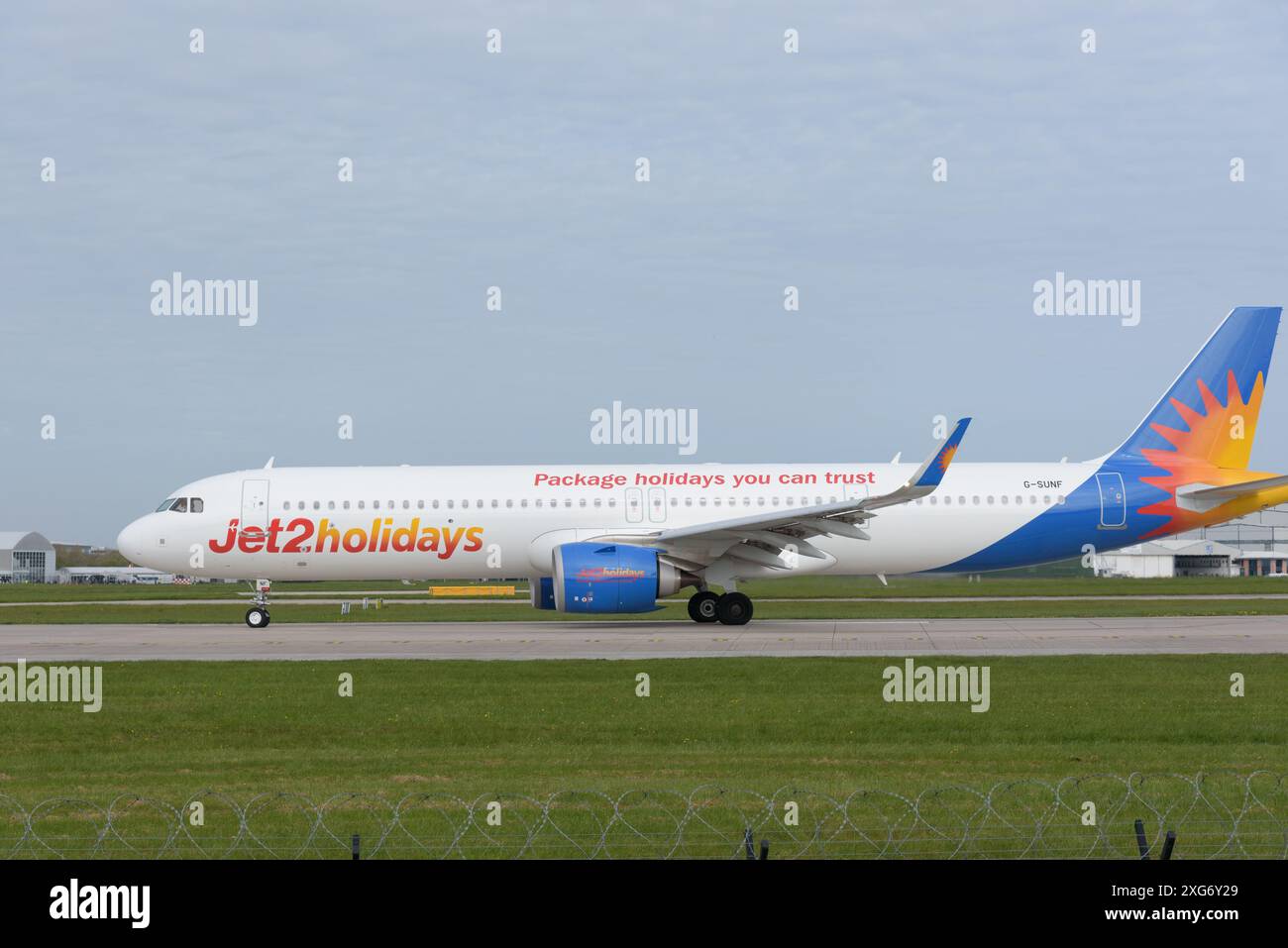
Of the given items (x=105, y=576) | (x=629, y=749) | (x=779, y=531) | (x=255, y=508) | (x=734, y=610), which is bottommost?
(x=105, y=576)

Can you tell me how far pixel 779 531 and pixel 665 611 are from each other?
8.84 m

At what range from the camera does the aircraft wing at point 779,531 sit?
3008 cm

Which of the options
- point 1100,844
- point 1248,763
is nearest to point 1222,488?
point 1248,763

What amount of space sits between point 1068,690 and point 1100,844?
9857mm

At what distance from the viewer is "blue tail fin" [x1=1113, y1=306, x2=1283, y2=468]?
36.8 m

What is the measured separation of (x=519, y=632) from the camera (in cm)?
3206

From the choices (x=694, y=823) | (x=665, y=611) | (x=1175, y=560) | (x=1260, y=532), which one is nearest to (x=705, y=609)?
(x=665, y=611)

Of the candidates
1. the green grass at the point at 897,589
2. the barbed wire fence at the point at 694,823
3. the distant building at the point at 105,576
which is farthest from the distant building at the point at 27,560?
the barbed wire fence at the point at 694,823

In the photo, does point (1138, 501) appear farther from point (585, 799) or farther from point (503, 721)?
point (585, 799)

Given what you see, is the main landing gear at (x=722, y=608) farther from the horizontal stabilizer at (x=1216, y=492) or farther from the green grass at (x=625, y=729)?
the horizontal stabilizer at (x=1216, y=492)

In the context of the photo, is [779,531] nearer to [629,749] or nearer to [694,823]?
[629,749]

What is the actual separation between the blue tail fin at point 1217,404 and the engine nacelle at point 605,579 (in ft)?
45.2

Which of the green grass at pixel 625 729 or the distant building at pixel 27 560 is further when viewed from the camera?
the distant building at pixel 27 560

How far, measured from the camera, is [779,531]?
3262 centimetres
